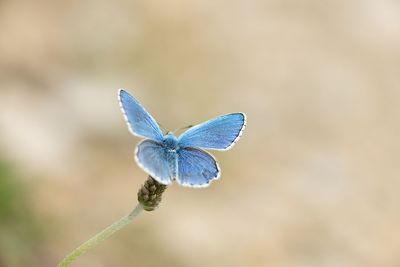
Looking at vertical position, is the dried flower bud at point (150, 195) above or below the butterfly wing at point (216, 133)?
→ below

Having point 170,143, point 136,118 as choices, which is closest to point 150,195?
point 170,143

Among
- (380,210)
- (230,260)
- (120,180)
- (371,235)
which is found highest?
(380,210)

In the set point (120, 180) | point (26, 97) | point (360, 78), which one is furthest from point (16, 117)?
point (360, 78)

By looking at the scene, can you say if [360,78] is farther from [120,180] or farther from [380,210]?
[120,180]

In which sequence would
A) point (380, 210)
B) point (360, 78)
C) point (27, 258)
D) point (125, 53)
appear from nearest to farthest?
point (27, 258)
point (380, 210)
point (125, 53)
point (360, 78)

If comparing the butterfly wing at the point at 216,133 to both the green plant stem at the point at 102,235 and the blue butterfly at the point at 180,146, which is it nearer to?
the blue butterfly at the point at 180,146

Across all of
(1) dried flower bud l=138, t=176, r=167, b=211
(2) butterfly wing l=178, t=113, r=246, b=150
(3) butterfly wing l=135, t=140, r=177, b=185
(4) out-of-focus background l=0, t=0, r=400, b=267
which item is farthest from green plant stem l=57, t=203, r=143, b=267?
(4) out-of-focus background l=0, t=0, r=400, b=267

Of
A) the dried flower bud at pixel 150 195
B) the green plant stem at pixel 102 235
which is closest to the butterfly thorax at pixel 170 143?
the dried flower bud at pixel 150 195

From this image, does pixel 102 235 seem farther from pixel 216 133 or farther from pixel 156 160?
pixel 216 133
